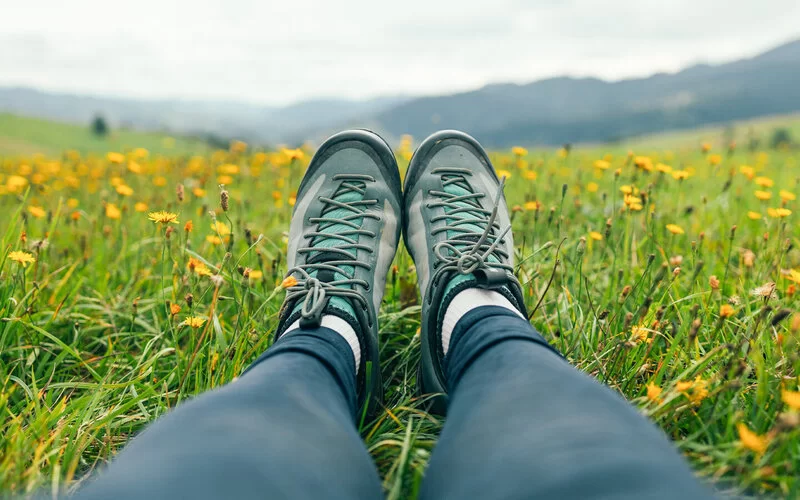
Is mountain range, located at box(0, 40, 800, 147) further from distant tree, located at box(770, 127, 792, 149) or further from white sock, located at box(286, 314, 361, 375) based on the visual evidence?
white sock, located at box(286, 314, 361, 375)

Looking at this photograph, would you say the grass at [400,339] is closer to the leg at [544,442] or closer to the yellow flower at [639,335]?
the yellow flower at [639,335]

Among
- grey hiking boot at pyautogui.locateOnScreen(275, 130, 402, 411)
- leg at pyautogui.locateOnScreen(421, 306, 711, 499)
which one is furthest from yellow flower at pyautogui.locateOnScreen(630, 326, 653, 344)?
grey hiking boot at pyautogui.locateOnScreen(275, 130, 402, 411)

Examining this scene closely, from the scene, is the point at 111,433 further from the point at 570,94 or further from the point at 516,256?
the point at 570,94

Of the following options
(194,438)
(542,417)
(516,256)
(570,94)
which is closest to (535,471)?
(542,417)

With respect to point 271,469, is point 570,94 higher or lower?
higher

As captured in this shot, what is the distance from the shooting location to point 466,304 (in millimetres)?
1205

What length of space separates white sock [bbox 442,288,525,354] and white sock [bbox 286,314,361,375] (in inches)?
8.0

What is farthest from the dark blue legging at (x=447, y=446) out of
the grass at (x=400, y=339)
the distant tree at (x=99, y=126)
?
the distant tree at (x=99, y=126)

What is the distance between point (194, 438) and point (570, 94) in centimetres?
20531

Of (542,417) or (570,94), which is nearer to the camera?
(542,417)

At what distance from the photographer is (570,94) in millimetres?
187750

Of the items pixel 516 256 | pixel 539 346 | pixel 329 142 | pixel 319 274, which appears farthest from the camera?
pixel 329 142

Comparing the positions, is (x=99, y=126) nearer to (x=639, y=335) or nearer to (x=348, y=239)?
(x=348, y=239)

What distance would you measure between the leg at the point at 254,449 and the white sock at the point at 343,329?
28 centimetres
